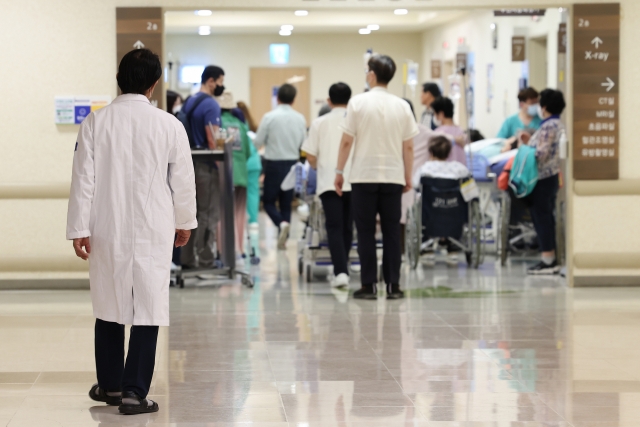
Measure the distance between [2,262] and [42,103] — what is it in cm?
113

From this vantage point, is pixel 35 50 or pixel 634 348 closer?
pixel 634 348

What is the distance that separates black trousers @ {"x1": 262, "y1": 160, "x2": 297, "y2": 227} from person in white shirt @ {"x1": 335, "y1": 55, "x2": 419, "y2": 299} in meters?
3.30

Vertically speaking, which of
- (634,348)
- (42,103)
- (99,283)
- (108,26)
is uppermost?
(108,26)

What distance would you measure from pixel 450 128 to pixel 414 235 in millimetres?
1080

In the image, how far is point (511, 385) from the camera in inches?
168

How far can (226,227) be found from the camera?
7.23 meters

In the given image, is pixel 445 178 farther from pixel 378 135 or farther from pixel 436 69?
pixel 436 69

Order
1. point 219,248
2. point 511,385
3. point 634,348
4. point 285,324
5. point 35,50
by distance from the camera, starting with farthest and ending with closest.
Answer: point 219,248 → point 35,50 → point 285,324 → point 634,348 → point 511,385

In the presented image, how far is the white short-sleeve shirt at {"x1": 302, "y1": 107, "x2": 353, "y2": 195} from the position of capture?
22.9 ft

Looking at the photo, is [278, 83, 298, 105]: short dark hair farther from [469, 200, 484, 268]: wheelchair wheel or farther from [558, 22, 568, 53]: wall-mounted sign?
[558, 22, 568, 53]: wall-mounted sign

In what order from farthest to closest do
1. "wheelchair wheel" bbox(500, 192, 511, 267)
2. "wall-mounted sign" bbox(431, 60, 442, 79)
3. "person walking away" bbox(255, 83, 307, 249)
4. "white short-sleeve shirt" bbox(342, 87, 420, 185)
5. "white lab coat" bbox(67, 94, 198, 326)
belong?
"wall-mounted sign" bbox(431, 60, 442, 79) < "person walking away" bbox(255, 83, 307, 249) < "wheelchair wheel" bbox(500, 192, 511, 267) < "white short-sleeve shirt" bbox(342, 87, 420, 185) < "white lab coat" bbox(67, 94, 198, 326)

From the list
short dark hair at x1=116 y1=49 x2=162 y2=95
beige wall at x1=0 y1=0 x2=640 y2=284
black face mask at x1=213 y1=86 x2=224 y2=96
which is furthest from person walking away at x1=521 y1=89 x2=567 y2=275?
short dark hair at x1=116 y1=49 x2=162 y2=95

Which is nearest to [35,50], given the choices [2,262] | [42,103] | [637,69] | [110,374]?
[42,103]

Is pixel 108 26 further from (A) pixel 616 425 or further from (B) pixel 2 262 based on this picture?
(A) pixel 616 425
